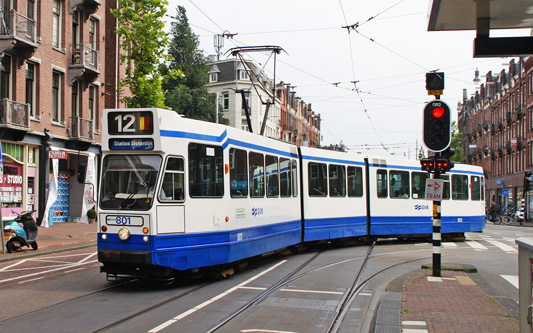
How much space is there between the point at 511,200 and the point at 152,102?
46.7 m

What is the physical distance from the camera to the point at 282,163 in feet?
47.1

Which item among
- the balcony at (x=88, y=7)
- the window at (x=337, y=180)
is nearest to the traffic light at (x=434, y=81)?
the window at (x=337, y=180)

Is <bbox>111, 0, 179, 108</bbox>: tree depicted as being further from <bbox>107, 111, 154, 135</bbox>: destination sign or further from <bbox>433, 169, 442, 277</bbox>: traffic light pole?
<bbox>433, 169, 442, 277</bbox>: traffic light pole

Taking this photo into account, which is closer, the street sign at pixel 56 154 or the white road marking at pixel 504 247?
the white road marking at pixel 504 247

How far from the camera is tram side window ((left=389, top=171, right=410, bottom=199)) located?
64.7 feet

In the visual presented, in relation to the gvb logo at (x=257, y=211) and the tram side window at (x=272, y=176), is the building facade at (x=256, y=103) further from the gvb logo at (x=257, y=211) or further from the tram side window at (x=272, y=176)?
the gvb logo at (x=257, y=211)

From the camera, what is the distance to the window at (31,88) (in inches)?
950

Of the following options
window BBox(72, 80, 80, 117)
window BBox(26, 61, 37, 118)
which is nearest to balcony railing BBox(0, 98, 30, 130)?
window BBox(26, 61, 37, 118)

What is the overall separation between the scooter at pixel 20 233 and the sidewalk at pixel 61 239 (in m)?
0.21

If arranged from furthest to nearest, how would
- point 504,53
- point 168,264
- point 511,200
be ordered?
1. point 511,200
2. point 168,264
3. point 504,53

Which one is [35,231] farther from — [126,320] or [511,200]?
[511,200]

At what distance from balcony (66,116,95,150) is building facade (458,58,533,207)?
1388 inches

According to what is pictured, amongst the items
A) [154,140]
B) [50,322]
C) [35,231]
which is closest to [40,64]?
[35,231]

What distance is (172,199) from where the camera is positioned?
9.70 m
